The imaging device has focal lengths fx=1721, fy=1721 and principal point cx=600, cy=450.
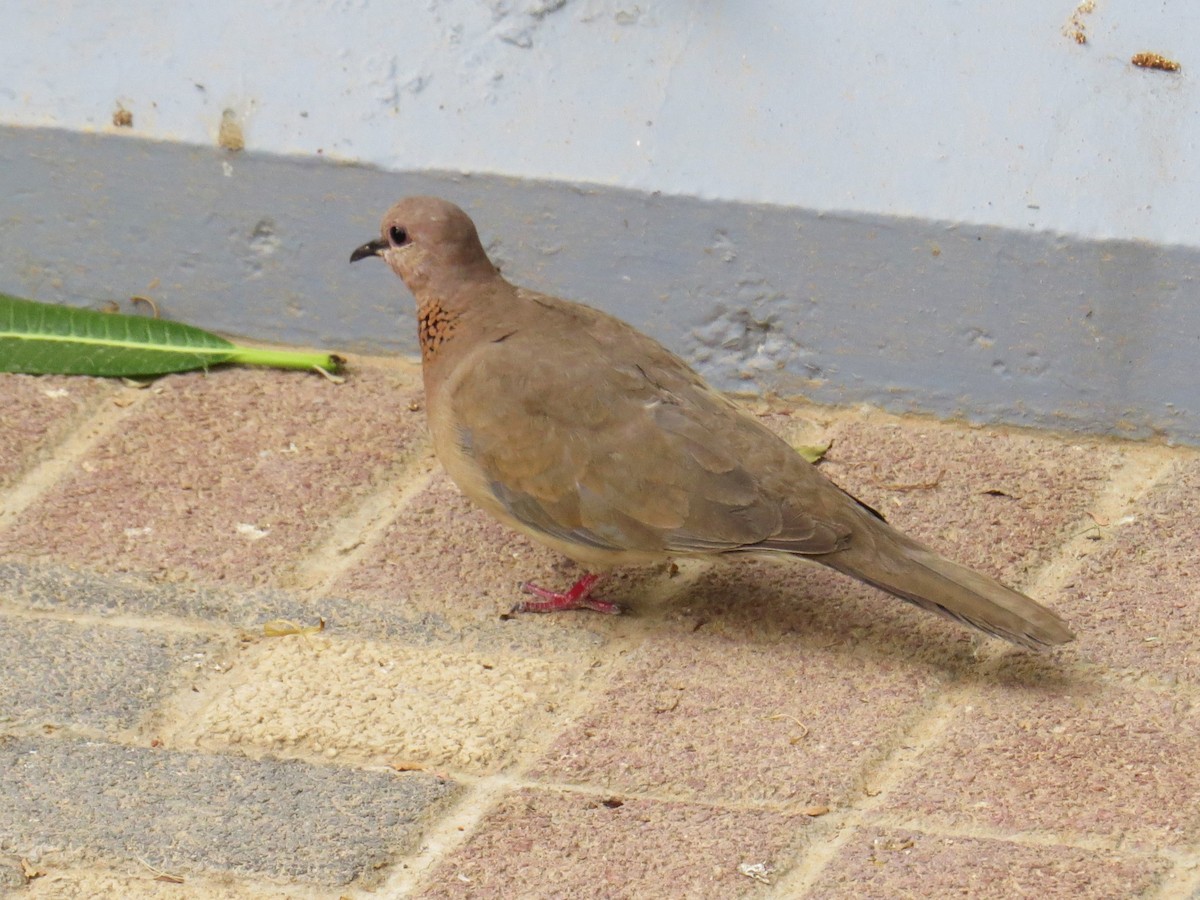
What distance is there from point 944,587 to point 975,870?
0.64m

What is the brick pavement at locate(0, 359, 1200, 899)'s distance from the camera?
2.62 meters

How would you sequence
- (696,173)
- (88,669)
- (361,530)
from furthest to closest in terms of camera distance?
(696,173) < (361,530) < (88,669)

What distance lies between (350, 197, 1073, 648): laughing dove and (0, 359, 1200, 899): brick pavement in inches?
6.9

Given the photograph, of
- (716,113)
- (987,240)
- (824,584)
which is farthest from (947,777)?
(716,113)

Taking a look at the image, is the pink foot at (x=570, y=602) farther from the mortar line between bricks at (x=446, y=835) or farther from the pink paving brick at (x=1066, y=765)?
the pink paving brick at (x=1066, y=765)

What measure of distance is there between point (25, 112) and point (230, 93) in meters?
0.51

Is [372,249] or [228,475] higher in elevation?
[372,249]

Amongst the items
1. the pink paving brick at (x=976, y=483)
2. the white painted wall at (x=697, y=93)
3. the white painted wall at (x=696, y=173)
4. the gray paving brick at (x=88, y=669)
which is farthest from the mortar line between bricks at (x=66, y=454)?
the pink paving brick at (x=976, y=483)

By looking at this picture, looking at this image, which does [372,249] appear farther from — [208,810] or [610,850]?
[610,850]

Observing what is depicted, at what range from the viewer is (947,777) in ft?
9.25

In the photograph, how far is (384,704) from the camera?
3.06 meters

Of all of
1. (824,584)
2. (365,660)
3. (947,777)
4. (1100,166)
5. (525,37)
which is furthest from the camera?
(525,37)

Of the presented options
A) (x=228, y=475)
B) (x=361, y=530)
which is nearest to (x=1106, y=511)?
(x=361, y=530)

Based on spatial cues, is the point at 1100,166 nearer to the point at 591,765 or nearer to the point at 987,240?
the point at 987,240
